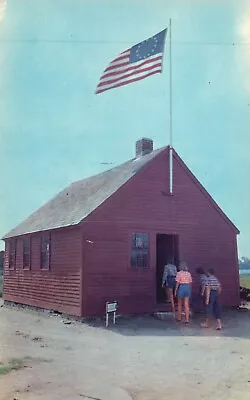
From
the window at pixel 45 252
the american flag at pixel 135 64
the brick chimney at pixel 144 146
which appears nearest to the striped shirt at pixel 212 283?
the american flag at pixel 135 64

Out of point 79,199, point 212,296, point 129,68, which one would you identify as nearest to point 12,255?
point 79,199

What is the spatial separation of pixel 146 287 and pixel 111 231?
2363 mm

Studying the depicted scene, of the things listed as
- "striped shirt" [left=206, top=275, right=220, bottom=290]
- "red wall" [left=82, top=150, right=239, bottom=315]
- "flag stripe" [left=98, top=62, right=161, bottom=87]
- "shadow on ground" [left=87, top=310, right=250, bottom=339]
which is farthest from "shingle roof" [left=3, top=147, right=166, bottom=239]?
"flag stripe" [left=98, top=62, right=161, bottom=87]

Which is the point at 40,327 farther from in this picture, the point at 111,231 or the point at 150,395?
the point at 150,395

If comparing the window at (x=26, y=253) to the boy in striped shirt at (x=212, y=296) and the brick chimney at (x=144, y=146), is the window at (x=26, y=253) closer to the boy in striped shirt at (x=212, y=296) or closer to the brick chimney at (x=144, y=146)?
the brick chimney at (x=144, y=146)

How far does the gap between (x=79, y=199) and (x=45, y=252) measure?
2571mm

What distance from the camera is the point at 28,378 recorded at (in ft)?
22.3

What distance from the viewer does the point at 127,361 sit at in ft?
28.0

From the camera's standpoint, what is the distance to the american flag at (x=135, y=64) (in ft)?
37.5

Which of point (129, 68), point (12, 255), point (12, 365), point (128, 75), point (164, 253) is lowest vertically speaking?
point (12, 365)

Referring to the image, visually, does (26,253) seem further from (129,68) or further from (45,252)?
(129,68)

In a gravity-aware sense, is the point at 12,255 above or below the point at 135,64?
below

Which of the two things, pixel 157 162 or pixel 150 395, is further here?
pixel 157 162

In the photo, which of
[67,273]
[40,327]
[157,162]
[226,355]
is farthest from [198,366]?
[157,162]
